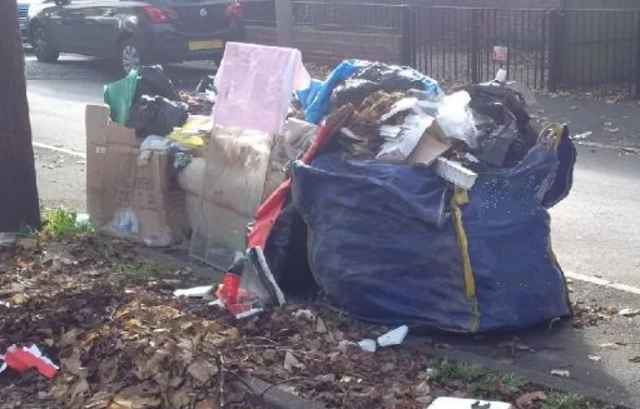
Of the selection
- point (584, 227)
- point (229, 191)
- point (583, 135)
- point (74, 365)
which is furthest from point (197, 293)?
point (583, 135)

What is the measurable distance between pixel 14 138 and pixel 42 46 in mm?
14579

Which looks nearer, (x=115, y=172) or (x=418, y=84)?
(x=418, y=84)

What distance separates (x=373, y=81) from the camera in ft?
23.2

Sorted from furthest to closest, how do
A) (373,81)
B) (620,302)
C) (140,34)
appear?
1. (140,34)
2. (373,81)
3. (620,302)

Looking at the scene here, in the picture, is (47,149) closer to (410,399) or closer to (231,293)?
(231,293)

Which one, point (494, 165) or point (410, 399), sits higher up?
point (494, 165)

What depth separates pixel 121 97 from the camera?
8375 millimetres

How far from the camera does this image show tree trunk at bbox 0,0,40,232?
7.79m

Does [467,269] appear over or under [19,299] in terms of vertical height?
over

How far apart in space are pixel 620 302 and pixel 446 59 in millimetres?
10793

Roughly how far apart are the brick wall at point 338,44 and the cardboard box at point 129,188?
9842 mm

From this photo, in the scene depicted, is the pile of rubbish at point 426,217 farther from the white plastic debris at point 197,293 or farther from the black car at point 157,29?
the black car at point 157,29

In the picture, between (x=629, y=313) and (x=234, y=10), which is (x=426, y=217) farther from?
(x=234, y=10)

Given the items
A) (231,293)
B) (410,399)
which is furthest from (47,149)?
(410,399)
